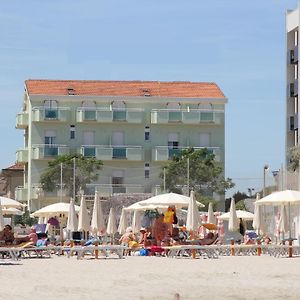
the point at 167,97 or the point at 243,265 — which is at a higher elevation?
the point at 167,97

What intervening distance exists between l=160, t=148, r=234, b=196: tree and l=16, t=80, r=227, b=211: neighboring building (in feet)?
12.7

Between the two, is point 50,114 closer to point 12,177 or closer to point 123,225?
point 12,177

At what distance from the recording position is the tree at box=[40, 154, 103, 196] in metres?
80.5

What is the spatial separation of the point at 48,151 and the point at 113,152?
17.3ft

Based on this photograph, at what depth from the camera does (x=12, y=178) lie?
101 metres

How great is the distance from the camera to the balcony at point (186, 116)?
89.1 metres

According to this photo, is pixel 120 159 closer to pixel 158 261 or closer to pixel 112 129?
pixel 112 129

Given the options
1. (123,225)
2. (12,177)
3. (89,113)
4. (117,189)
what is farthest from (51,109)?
A: (123,225)

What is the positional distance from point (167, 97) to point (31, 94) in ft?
37.0

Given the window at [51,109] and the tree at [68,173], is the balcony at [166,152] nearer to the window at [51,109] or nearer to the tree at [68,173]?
the tree at [68,173]

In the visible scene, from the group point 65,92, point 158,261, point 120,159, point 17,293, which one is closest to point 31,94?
point 65,92

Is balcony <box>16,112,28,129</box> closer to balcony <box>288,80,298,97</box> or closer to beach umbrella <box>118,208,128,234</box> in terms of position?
balcony <box>288,80,298,97</box>

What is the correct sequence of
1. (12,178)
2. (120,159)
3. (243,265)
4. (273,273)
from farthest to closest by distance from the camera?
1. (12,178)
2. (120,159)
3. (243,265)
4. (273,273)

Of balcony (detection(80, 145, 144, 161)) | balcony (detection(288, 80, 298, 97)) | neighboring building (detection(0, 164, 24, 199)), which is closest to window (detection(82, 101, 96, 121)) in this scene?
balcony (detection(80, 145, 144, 161))
